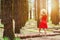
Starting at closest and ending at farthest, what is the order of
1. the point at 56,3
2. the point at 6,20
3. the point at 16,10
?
the point at 6,20 → the point at 16,10 → the point at 56,3

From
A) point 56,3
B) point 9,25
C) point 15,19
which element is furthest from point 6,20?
point 56,3

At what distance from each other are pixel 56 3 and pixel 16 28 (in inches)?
320

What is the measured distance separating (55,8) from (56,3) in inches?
16.0

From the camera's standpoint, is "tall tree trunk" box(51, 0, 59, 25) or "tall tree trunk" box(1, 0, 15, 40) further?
"tall tree trunk" box(51, 0, 59, 25)

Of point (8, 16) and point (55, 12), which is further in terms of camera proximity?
point (55, 12)

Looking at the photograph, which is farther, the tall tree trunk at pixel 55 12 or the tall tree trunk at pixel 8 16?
the tall tree trunk at pixel 55 12

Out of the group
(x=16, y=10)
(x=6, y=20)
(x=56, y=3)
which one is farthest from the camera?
(x=56, y=3)

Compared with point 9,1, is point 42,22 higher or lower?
lower

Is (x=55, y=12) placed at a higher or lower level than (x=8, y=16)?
higher

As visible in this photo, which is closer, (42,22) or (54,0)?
(42,22)

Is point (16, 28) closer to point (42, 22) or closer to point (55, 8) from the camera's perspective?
point (42, 22)

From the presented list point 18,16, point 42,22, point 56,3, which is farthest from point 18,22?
point 56,3

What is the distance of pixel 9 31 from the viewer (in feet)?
25.1

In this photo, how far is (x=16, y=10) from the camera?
1062 cm
